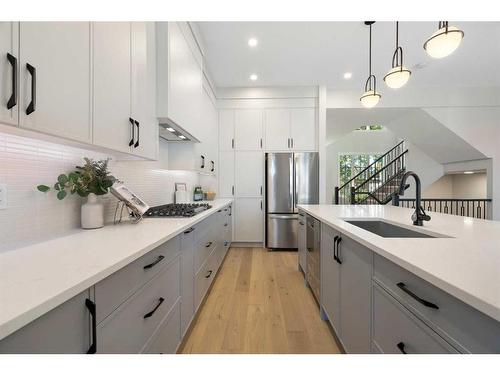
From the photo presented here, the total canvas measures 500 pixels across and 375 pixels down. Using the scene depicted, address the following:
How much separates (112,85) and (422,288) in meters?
1.66

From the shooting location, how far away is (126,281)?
2.73 feet

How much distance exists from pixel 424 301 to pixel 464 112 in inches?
216

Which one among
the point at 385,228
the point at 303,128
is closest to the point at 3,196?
the point at 385,228

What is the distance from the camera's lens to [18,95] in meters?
0.69

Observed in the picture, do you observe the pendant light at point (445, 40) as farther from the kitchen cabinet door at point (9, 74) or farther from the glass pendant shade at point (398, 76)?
the kitchen cabinet door at point (9, 74)

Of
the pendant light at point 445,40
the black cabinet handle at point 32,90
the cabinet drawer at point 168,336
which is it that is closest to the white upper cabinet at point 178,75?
the black cabinet handle at point 32,90

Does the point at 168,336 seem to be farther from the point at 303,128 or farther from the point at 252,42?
the point at 303,128

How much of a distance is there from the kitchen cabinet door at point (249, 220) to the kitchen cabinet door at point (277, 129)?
3.62 feet

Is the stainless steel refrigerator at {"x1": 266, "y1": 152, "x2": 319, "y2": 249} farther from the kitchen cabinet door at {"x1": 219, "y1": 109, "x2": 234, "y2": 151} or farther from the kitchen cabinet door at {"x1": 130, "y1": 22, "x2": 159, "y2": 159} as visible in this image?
the kitchen cabinet door at {"x1": 130, "y1": 22, "x2": 159, "y2": 159}

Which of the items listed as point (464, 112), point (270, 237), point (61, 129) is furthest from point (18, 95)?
point (464, 112)

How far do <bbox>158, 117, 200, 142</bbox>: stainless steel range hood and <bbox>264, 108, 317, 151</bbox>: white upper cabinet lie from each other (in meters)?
1.98

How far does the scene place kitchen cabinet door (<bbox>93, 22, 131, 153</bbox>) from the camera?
1.07m

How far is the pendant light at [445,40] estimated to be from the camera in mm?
1584
